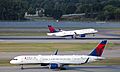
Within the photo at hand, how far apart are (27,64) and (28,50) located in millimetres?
23874

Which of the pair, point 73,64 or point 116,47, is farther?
point 116,47

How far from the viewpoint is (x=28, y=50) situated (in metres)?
82.0

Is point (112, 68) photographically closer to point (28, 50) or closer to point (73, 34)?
point (28, 50)

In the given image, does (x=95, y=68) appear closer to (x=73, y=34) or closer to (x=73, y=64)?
(x=73, y=64)

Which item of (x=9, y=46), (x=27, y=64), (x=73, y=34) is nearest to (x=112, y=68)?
(x=27, y=64)

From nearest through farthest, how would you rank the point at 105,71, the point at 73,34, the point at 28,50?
the point at 105,71
the point at 28,50
the point at 73,34

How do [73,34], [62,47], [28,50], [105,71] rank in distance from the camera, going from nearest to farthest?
[105,71] → [28,50] → [62,47] → [73,34]

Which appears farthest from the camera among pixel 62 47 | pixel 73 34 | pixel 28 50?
pixel 73 34

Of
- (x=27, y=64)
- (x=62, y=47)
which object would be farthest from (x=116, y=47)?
(x=27, y=64)

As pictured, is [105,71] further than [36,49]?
No

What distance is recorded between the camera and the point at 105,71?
5678cm

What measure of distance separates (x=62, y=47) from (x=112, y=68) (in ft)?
97.2

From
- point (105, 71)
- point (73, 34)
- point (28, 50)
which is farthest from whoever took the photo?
point (73, 34)

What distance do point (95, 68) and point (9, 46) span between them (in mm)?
34493
